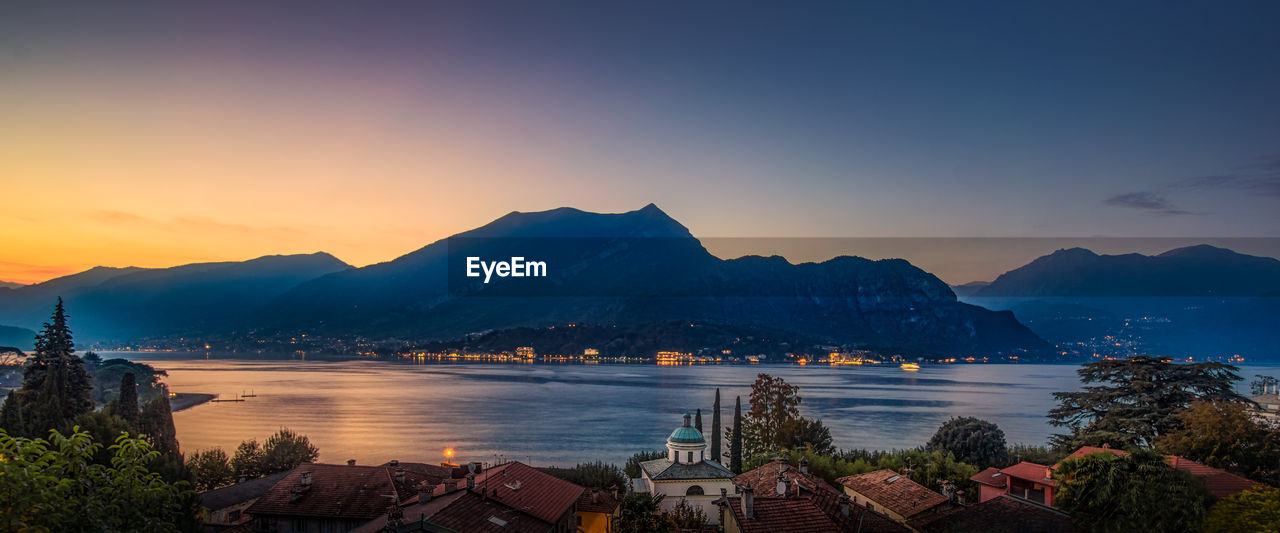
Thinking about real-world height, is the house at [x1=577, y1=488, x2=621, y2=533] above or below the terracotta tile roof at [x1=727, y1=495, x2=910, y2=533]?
below

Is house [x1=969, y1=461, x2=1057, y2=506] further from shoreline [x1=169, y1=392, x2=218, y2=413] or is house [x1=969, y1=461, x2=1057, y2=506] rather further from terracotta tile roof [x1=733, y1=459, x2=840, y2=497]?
shoreline [x1=169, y1=392, x2=218, y2=413]

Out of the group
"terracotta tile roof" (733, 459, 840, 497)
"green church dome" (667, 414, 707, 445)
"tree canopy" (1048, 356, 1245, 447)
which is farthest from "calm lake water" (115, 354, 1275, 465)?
"green church dome" (667, 414, 707, 445)

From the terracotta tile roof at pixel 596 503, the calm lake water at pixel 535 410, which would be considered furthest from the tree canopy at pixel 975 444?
the terracotta tile roof at pixel 596 503

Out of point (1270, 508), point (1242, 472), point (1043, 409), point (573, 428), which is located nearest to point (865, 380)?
point (1043, 409)

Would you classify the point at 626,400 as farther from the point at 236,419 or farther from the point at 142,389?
the point at 142,389

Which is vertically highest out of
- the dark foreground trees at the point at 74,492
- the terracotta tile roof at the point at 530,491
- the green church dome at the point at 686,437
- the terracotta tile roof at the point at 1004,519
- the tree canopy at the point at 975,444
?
the dark foreground trees at the point at 74,492

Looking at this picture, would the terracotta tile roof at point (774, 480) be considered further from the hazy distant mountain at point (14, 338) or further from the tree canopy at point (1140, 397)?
the hazy distant mountain at point (14, 338)
